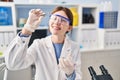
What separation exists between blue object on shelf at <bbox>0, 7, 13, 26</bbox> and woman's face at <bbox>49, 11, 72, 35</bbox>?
923mm

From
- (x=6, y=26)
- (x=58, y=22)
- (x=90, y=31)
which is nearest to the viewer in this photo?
(x=58, y=22)

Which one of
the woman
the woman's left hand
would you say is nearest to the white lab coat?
the woman

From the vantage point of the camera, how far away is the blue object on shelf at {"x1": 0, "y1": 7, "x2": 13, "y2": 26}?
1868 mm

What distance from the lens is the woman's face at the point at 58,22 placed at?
116 centimetres

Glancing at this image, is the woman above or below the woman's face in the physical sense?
below

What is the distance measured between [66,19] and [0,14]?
1007 mm

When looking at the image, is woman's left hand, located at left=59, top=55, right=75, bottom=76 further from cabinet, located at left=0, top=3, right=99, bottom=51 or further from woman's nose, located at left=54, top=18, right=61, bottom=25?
cabinet, located at left=0, top=3, right=99, bottom=51

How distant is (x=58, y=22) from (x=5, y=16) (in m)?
0.98

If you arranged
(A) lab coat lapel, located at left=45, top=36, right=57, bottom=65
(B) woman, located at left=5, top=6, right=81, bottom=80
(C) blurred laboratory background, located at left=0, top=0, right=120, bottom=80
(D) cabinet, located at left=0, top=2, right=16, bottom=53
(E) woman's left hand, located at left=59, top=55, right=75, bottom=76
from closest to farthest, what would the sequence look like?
1. (E) woman's left hand, located at left=59, top=55, right=75, bottom=76
2. (B) woman, located at left=5, top=6, right=81, bottom=80
3. (A) lab coat lapel, located at left=45, top=36, right=57, bottom=65
4. (D) cabinet, located at left=0, top=2, right=16, bottom=53
5. (C) blurred laboratory background, located at left=0, top=0, right=120, bottom=80

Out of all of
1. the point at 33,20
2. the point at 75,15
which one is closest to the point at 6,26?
the point at 75,15

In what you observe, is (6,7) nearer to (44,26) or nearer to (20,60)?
(44,26)

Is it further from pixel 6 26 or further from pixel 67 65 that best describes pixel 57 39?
pixel 6 26

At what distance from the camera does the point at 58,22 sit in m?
1.15

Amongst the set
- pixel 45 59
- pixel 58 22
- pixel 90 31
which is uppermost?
pixel 58 22
